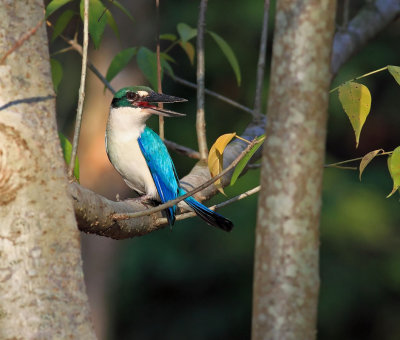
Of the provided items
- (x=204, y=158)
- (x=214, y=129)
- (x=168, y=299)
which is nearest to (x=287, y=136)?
(x=204, y=158)

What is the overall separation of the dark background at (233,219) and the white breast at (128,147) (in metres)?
4.17

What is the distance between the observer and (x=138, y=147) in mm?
3992

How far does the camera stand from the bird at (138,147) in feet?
12.6

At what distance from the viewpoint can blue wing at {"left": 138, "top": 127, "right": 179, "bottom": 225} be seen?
3734 mm

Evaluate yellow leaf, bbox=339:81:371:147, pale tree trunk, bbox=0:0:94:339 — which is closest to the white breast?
yellow leaf, bbox=339:81:371:147

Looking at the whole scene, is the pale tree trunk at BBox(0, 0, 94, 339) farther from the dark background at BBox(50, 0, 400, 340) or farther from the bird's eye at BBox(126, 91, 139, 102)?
the dark background at BBox(50, 0, 400, 340)

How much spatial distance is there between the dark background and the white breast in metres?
4.17

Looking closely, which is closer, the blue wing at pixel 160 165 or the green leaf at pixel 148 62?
the green leaf at pixel 148 62

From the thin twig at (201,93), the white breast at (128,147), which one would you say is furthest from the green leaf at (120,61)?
the white breast at (128,147)

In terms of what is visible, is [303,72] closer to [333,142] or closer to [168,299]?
[333,142]

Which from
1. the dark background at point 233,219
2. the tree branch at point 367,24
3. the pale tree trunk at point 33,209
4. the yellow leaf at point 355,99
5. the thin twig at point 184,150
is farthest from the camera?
the dark background at point 233,219

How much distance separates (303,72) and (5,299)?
2.35ft

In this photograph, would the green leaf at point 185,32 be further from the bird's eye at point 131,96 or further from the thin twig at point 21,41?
the thin twig at point 21,41

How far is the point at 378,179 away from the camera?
9.04 m
